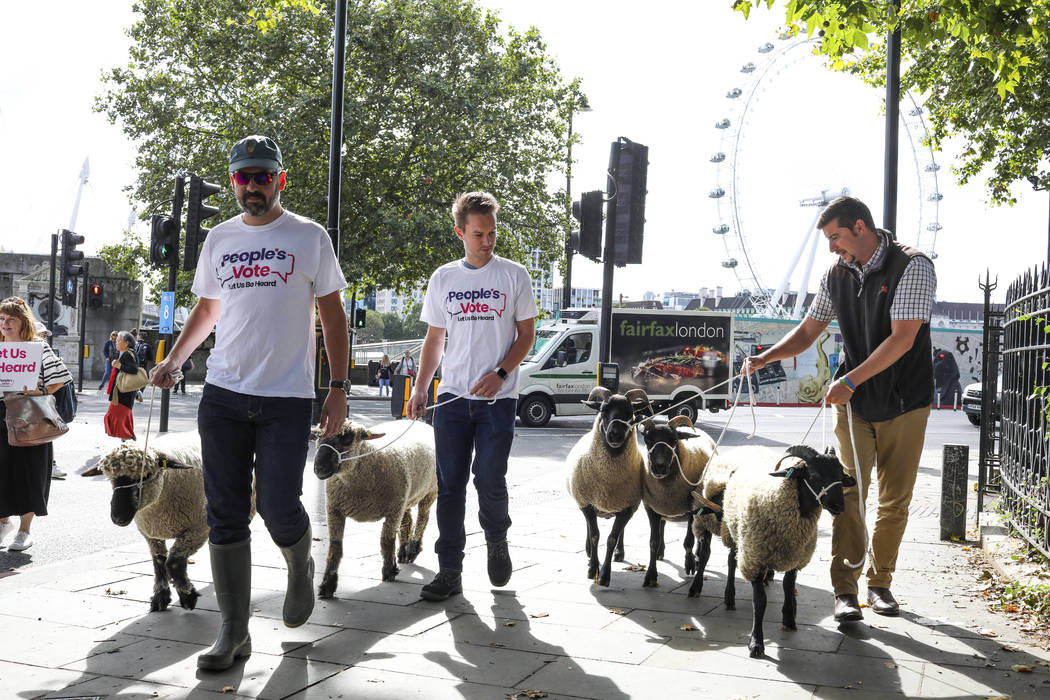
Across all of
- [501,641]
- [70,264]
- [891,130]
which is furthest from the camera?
[70,264]

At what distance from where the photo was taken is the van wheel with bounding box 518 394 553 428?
18906mm

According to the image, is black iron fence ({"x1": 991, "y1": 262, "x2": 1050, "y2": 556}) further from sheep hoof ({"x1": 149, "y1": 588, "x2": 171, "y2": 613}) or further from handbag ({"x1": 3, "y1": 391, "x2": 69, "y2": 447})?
handbag ({"x1": 3, "y1": 391, "x2": 69, "y2": 447})

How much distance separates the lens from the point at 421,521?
619cm

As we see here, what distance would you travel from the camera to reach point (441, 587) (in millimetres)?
4879

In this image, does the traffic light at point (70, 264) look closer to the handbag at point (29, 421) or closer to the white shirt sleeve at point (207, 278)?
the handbag at point (29, 421)

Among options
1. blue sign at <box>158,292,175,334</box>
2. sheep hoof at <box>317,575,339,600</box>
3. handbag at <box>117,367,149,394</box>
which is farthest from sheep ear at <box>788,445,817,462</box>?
blue sign at <box>158,292,175,334</box>

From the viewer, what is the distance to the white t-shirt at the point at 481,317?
4.95 metres

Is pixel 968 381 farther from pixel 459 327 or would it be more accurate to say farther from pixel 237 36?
pixel 459 327

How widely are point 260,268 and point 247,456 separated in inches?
30.3

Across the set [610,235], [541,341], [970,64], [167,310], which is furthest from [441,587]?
[541,341]

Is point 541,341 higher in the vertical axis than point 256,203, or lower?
lower

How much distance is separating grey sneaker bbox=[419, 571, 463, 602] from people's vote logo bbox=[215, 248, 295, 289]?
6.34 ft

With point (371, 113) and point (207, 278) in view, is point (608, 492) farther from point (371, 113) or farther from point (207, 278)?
point (371, 113)

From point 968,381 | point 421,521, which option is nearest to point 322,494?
point 421,521
